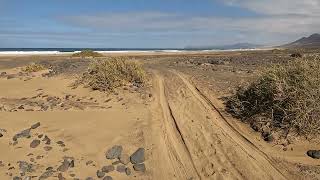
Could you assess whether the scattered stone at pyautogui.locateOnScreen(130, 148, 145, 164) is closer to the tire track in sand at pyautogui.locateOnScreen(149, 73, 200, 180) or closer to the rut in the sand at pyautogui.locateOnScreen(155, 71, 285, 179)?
the tire track in sand at pyautogui.locateOnScreen(149, 73, 200, 180)

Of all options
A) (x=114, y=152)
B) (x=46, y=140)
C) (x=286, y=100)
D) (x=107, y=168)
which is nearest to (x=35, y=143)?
(x=46, y=140)

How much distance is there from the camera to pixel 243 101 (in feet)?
34.4

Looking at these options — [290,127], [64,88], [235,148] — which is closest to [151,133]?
[235,148]

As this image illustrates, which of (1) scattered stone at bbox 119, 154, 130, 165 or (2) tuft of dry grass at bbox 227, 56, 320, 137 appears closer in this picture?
(1) scattered stone at bbox 119, 154, 130, 165

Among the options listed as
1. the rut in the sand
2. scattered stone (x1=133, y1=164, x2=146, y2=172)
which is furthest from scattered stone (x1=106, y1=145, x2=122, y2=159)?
the rut in the sand

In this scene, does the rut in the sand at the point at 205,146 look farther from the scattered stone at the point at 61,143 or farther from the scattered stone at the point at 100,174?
the scattered stone at the point at 61,143

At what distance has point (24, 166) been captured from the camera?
8.66 metres

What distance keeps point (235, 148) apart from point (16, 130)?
507cm

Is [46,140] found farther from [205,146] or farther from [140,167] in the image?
[205,146]

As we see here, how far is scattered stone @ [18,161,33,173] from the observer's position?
8.52 meters

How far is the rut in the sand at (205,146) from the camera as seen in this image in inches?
312

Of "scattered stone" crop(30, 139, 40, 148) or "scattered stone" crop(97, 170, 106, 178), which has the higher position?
"scattered stone" crop(30, 139, 40, 148)

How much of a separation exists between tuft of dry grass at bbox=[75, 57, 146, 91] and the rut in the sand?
2.24 m

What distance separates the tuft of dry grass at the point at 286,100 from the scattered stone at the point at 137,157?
101 inches
